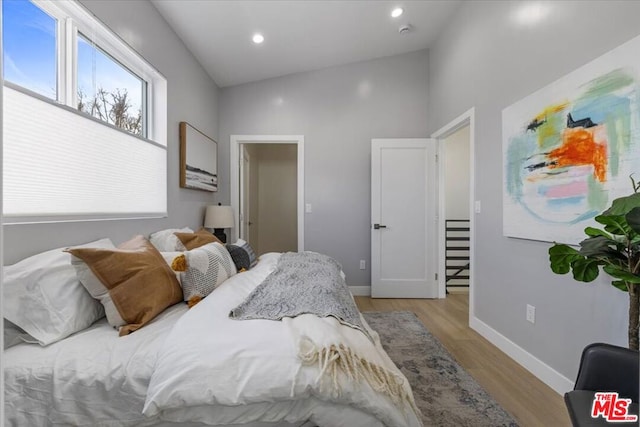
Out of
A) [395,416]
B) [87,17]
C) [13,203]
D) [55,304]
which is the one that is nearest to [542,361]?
[395,416]

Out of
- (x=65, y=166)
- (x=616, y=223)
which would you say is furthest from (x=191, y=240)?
(x=616, y=223)

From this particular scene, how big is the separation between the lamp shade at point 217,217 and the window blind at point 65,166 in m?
1.08

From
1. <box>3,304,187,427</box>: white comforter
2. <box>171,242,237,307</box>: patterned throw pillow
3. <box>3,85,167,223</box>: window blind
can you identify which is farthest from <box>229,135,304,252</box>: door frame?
<box>3,304,187,427</box>: white comforter

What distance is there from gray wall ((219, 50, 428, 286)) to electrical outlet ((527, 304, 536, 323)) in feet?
6.96

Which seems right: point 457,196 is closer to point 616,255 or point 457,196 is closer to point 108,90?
point 616,255

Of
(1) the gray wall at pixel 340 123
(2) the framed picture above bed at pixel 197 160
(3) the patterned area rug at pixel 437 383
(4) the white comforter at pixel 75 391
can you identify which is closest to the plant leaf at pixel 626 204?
(3) the patterned area rug at pixel 437 383

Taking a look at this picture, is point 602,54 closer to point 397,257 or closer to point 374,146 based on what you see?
point 374,146

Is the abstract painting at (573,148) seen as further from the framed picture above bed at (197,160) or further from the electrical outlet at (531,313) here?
the framed picture above bed at (197,160)

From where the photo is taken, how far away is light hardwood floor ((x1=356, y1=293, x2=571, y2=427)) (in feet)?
5.65

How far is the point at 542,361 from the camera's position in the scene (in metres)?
2.05

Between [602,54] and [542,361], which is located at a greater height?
[602,54]

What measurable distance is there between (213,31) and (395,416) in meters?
3.36

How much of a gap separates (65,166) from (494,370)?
9.83ft

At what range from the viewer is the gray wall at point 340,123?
13.5ft
